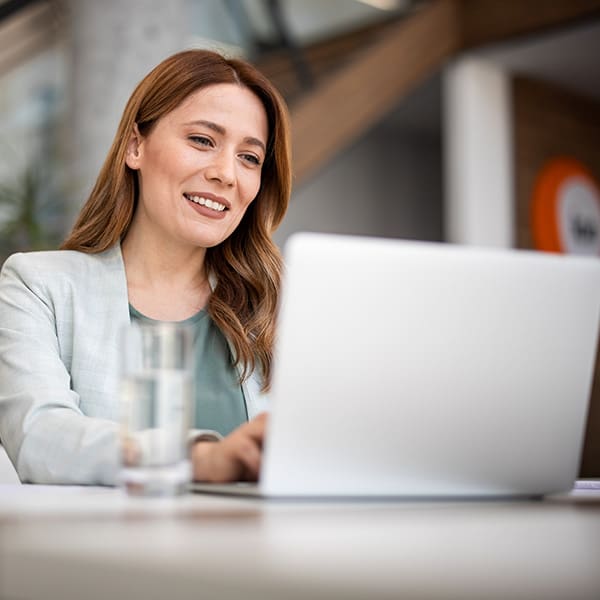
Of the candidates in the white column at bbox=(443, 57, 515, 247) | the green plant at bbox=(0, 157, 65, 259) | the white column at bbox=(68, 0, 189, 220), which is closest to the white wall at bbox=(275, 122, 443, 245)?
the white column at bbox=(443, 57, 515, 247)

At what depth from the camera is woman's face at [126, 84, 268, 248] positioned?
1776 mm

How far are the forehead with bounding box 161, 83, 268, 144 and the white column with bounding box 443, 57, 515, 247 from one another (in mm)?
4028

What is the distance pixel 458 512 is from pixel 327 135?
4448 millimetres

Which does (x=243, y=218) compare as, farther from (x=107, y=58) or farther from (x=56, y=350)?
(x=107, y=58)

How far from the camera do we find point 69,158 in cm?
452

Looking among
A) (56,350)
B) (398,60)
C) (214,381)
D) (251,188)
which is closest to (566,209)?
(398,60)

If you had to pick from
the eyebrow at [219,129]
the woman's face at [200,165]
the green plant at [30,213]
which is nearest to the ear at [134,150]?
the woman's face at [200,165]

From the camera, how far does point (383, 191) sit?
766 centimetres

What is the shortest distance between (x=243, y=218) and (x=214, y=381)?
38cm

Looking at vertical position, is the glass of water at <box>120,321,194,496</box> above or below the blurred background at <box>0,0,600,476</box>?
below

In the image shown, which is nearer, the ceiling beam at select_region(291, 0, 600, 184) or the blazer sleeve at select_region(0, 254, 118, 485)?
the blazer sleeve at select_region(0, 254, 118, 485)

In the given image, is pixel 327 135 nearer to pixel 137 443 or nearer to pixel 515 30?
pixel 515 30

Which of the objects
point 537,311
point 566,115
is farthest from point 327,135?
point 537,311

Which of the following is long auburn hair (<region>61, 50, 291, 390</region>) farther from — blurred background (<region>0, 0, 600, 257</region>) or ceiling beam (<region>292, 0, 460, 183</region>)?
ceiling beam (<region>292, 0, 460, 183</region>)
